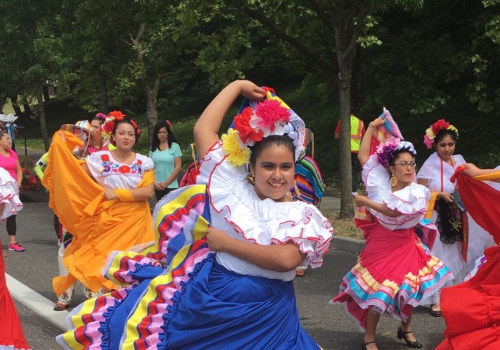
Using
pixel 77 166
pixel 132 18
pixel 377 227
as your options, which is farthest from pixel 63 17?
pixel 377 227

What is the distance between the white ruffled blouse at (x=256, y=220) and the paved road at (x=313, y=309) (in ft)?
8.99

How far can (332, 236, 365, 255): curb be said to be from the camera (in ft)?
32.6

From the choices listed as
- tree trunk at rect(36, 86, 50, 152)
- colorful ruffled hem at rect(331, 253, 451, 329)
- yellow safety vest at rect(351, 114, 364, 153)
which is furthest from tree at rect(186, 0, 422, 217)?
tree trunk at rect(36, 86, 50, 152)

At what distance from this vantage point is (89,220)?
6746mm

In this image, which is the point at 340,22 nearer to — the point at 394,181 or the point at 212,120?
the point at 394,181

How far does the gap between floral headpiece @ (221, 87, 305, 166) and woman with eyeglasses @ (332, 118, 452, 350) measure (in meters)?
2.46

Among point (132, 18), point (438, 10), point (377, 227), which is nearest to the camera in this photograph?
point (377, 227)

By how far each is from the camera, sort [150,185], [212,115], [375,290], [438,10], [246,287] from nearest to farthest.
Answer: [246,287] < [212,115] < [375,290] < [150,185] < [438,10]

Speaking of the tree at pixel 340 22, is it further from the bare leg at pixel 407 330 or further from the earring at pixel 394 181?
the bare leg at pixel 407 330

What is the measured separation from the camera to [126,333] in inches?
135

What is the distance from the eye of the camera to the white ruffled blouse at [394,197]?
5727 mm

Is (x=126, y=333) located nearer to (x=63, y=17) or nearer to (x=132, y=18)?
(x=132, y=18)

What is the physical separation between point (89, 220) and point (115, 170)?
0.53m

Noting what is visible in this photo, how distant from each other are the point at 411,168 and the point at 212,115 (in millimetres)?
2722
